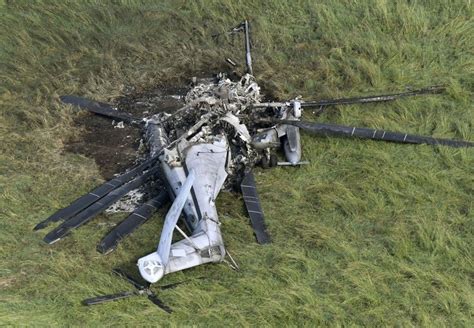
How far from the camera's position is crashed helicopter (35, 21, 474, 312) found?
Result: 8812mm

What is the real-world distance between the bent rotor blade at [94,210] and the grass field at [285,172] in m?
0.26

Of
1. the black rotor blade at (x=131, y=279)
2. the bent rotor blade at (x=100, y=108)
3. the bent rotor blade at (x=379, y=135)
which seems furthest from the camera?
the bent rotor blade at (x=100, y=108)

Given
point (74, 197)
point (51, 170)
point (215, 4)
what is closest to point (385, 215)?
point (74, 197)

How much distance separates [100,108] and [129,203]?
3.78 m

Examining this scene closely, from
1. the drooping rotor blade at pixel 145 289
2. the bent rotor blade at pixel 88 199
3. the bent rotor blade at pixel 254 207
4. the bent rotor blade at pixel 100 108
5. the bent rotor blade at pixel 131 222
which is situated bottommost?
the bent rotor blade at pixel 254 207

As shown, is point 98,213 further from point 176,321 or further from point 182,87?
point 182,87

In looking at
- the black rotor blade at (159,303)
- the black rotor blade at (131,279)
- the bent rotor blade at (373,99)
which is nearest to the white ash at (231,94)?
the bent rotor blade at (373,99)

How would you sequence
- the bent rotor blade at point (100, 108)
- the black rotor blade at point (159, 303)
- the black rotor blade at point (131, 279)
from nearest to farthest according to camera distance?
the black rotor blade at point (159, 303) < the black rotor blade at point (131, 279) < the bent rotor blade at point (100, 108)

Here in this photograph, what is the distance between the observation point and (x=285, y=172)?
1176 cm

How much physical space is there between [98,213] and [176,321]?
10.4ft

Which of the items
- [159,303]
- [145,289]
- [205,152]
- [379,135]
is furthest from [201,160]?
[379,135]

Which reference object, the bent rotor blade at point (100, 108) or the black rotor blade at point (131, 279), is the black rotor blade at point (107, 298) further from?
the bent rotor blade at point (100, 108)

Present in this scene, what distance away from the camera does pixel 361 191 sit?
424 inches

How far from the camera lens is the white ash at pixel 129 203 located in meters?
11.0
